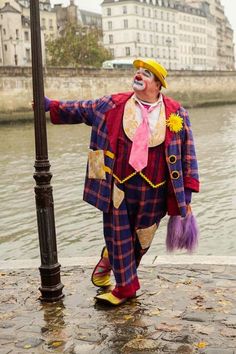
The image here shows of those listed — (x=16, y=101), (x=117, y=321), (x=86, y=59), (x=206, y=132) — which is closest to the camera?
(x=117, y=321)

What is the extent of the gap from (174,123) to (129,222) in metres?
0.81

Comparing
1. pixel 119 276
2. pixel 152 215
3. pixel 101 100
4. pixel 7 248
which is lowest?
pixel 7 248

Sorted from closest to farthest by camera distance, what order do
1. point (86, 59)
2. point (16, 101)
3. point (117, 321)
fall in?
point (117, 321) → point (16, 101) → point (86, 59)

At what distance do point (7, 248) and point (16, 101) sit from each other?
3508 cm

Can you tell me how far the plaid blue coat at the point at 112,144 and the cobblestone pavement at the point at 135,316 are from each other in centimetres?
74

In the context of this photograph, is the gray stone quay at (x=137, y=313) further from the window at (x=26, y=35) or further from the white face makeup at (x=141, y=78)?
the window at (x=26, y=35)

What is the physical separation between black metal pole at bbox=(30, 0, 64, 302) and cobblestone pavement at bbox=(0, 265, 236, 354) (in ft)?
0.59

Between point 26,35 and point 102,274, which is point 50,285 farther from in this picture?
point 26,35

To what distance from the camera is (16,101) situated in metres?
42.7

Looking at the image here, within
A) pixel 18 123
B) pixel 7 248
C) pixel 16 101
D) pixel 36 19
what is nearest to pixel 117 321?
pixel 36 19

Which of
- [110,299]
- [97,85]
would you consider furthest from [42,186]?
[97,85]

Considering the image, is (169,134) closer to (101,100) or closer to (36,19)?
(101,100)

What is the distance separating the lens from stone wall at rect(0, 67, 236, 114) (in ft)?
140

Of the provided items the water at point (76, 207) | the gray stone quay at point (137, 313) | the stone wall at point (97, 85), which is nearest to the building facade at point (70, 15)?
the stone wall at point (97, 85)
